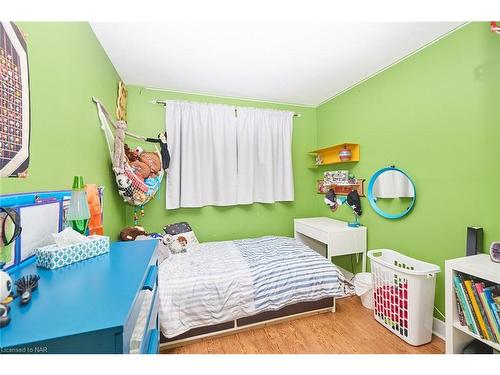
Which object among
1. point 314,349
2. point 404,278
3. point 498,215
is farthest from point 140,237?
point 498,215

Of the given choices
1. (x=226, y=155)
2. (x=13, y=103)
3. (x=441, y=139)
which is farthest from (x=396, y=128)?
(x=13, y=103)

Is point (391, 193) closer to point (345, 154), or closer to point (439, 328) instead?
point (345, 154)

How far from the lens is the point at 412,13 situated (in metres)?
1.16

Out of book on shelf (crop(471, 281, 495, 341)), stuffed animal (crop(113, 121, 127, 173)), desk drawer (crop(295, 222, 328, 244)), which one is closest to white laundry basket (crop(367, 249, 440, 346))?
book on shelf (crop(471, 281, 495, 341))

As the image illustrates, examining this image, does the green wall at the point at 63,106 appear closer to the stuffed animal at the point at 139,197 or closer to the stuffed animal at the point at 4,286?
the stuffed animal at the point at 139,197

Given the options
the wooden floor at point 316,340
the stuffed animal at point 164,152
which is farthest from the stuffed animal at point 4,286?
the stuffed animal at point 164,152

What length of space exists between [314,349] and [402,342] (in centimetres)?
73

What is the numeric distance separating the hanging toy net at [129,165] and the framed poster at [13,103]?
2.59 feet

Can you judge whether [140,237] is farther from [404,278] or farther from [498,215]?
[498,215]

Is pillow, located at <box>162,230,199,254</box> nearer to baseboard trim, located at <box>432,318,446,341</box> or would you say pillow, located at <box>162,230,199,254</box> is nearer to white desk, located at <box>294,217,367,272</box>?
white desk, located at <box>294,217,367,272</box>

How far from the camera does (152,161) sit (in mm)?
2301

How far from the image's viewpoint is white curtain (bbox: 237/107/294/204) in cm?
289

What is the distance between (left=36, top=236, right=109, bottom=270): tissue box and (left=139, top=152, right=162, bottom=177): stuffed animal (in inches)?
56.7

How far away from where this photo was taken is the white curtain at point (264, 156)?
2.89 meters
